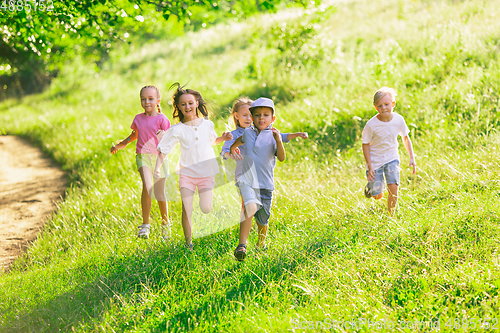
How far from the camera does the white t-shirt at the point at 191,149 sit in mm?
4113

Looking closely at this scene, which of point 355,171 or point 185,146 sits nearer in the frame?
point 185,146

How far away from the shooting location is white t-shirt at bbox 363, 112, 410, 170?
14.1 feet

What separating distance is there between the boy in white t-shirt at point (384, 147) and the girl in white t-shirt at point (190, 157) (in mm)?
1717

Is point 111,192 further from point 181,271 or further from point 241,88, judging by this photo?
point 241,88

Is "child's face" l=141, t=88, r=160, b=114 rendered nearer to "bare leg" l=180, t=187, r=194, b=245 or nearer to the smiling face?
"bare leg" l=180, t=187, r=194, b=245

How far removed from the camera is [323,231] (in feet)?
13.8

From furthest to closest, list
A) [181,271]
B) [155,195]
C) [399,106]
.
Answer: [399,106] < [155,195] < [181,271]

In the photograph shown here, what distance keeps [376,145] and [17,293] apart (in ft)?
13.6

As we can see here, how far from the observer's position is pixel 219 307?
3182 millimetres

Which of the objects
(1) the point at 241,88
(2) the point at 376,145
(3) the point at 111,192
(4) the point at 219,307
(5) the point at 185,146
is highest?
(1) the point at 241,88

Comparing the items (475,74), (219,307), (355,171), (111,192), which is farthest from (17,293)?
(475,74)

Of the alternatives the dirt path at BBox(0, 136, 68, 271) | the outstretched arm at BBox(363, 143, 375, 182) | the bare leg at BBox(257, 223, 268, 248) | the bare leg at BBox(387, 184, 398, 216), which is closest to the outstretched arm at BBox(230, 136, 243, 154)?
the bare leg at BBox(257, 223, 268, 248)

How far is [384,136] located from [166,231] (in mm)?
2806

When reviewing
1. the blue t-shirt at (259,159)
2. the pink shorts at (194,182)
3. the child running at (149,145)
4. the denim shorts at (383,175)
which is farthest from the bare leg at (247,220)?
the denim shorts at (383,175)
